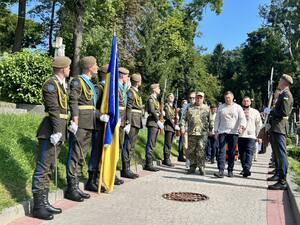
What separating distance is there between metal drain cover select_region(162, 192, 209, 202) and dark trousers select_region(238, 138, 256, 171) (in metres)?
3.02

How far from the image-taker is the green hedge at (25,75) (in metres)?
13.9

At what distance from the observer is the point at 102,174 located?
808 cm

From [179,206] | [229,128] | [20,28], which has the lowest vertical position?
[179,206]

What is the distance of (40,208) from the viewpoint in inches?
249

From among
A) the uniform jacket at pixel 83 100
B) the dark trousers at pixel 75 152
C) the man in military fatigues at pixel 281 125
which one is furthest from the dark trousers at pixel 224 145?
the dark trousers at pixel 75 152

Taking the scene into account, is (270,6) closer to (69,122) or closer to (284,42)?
(284,42)

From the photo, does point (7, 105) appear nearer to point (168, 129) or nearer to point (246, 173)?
point (168, 129)

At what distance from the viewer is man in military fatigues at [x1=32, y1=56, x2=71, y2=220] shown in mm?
6379

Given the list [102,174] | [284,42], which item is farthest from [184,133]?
[284,42]

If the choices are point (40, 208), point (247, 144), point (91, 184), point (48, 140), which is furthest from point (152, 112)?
point (40, 208)

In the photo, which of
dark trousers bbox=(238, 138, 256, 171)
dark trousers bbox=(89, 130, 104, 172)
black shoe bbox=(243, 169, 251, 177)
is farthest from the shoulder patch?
black shoe bbox=(243, 169, 251, 177)

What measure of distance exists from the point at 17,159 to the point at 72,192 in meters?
1.17

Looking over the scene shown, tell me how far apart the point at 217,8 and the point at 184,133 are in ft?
100

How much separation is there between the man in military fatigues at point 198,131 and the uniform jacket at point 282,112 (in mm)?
2103
